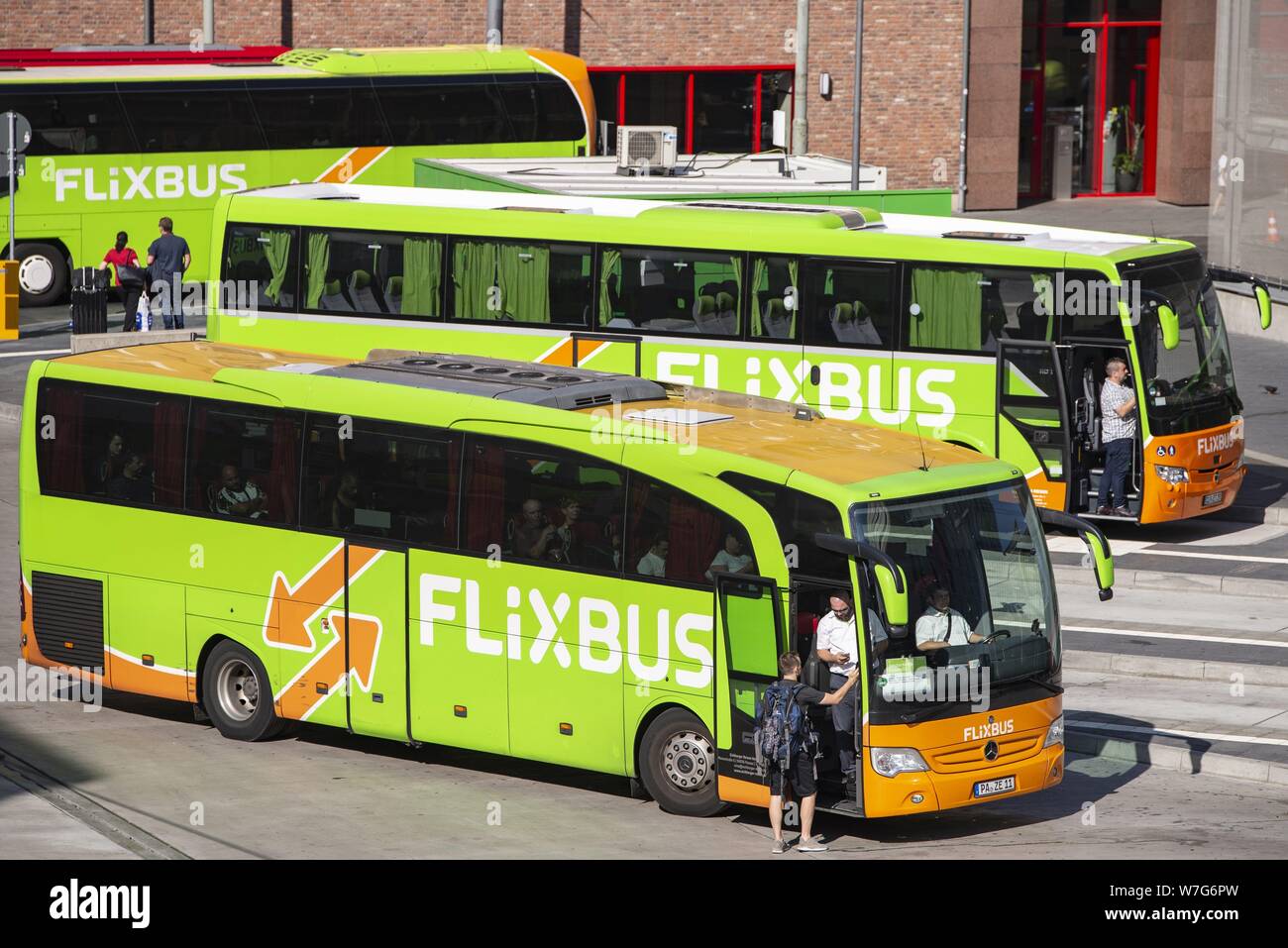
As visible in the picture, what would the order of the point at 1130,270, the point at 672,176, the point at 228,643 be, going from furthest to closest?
1. the point at 672,176
2. the point at 1130,270
3. the point at 228,643

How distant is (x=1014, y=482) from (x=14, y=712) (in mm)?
8395

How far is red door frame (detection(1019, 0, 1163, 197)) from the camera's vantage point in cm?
4772

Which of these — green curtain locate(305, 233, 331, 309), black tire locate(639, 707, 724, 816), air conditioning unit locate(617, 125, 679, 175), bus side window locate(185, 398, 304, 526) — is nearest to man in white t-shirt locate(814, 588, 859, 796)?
black tire locate(639, 707, 724, 816)

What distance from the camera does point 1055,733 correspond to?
47.3 feet

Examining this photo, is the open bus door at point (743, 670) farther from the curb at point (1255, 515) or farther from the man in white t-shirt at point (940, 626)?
the curb at point (1255, 515)

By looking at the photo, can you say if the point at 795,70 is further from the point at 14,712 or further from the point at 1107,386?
the point at 14,712

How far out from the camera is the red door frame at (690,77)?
155ft

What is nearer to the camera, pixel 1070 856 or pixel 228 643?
pixel 1070 856

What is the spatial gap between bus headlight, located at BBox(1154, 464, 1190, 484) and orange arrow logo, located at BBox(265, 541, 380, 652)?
9656 mm

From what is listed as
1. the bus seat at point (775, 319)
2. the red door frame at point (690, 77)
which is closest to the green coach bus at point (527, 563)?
the bus seat at point (775, 319)

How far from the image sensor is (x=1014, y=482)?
14438mm

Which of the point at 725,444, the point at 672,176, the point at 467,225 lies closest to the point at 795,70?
the point at 672,176

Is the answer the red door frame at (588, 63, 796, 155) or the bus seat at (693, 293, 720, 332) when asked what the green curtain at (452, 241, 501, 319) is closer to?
the bus seat at (693, 293, 720, 332)

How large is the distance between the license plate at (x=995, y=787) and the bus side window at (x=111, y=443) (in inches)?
276
